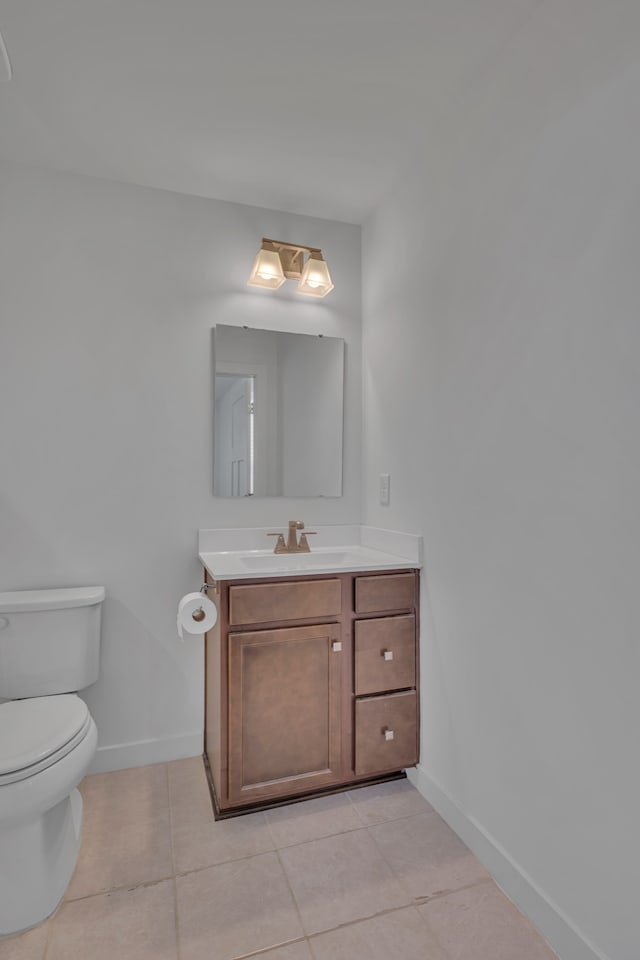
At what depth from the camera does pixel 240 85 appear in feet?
5.57

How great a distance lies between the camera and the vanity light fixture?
229cm

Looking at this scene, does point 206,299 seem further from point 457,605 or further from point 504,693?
point 504,693

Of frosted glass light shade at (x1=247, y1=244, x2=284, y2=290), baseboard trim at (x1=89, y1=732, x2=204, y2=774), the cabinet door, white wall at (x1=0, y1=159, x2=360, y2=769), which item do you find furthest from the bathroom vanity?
frosted glass light shade at (x1=247, y1=244, x2=284, y2=290)

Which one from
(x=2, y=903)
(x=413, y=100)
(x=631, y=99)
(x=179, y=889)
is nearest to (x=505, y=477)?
(x=631, y=99)

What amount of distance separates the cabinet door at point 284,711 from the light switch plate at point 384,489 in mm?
653

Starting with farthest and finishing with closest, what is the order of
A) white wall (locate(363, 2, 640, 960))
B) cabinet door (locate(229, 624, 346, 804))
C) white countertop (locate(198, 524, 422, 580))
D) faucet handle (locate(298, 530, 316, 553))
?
faucet handle (locate(298, 530, 316, 553))
white countertop (locate(198, 524, 422, 580))
cabinet door (locate(229, 624, 346, 804))
white wall (locate(363, 2, 640, 960))

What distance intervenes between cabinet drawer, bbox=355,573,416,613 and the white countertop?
0.16 feet

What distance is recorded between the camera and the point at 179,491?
2.29m

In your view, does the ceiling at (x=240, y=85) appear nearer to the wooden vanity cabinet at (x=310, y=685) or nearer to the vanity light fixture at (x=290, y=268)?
the vanity light fixture at (x=290, y=268)

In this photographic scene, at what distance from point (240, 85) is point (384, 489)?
1.58 m

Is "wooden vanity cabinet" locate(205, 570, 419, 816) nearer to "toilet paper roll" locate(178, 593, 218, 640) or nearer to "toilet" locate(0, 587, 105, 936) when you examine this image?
"toilet paper roll" locate(178, 593, 218, 640)

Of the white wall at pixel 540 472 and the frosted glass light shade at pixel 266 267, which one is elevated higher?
the frosted glass light shade at pixel 266 267

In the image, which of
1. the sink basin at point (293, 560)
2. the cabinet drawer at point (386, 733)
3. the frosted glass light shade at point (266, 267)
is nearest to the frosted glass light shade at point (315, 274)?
the frosted glass light shade at point (266, 267)

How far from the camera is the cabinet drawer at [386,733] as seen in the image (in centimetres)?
196
